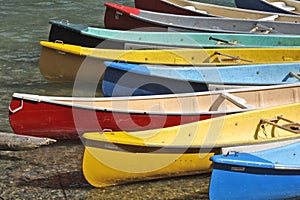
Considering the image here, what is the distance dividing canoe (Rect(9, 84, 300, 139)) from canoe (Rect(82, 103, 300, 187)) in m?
0.40

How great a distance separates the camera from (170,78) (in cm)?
819

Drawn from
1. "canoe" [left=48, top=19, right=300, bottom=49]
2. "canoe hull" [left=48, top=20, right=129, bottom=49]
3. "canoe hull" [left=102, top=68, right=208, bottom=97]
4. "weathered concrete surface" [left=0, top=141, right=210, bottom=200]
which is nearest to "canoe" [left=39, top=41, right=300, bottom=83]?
"canoe" [left=48, top=19, right=300, bottom=49]

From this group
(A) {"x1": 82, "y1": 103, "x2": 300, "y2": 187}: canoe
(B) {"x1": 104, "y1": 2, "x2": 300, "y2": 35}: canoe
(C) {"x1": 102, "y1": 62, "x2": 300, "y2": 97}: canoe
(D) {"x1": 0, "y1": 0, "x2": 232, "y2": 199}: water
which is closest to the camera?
(A) {"x1": 82, "y1": 103, "x2": 300, "y2": 187}: canoe

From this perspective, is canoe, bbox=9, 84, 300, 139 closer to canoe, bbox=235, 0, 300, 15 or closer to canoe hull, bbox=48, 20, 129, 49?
canoe hull, bbox=48, 20, 129, 49

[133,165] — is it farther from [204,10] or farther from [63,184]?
[204,10]

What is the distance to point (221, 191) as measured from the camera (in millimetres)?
5773

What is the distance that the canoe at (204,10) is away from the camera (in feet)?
39.4

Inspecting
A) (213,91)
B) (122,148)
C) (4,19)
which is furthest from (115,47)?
(4,19)

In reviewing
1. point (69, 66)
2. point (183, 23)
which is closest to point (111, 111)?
point (69, 66)

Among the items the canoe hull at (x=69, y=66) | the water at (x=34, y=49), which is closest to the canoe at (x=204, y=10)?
the water at (x=34, y=49)

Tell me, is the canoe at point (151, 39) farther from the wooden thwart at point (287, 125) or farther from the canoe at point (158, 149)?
the canoe at point (158, 149)

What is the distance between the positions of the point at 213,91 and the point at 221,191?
95.3 inches

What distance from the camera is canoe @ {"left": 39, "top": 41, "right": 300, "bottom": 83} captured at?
920 centimetres

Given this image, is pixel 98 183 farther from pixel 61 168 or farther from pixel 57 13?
pixel 57 13
